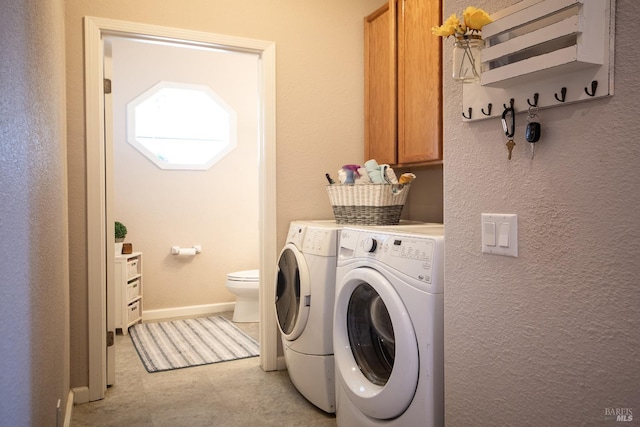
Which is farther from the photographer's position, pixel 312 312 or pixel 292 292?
pixel 292 292

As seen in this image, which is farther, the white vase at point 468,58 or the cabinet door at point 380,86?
the cabinet door at point 380,86

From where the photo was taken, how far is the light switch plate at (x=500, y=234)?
1.13 metres

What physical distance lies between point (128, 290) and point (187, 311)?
0.64m

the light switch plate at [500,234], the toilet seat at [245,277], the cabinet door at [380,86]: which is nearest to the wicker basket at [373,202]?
the cabinet door at [380,86]

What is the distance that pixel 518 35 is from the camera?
1045mm

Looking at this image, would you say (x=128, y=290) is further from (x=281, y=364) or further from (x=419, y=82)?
(x=419, y=82)

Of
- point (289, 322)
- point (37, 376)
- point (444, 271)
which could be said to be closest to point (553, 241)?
Answer: point (444, 271)

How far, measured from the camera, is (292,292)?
244 centimetres

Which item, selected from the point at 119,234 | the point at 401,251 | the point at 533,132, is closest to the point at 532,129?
the point at 533,132

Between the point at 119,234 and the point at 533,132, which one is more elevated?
the point at 533,132

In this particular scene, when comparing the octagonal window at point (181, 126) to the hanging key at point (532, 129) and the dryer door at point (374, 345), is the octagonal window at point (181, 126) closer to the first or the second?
the dryer door at point (374, 345)


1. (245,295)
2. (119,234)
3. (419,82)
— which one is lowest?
(245,295)

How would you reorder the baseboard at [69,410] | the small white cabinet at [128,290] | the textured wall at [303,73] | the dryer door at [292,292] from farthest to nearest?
the small white cabinet at [128,290], the textured wall at [303,73], the dryer door at [292,292], the baseboard at [69,410]

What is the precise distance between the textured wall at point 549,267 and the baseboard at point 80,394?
1.88 metres
